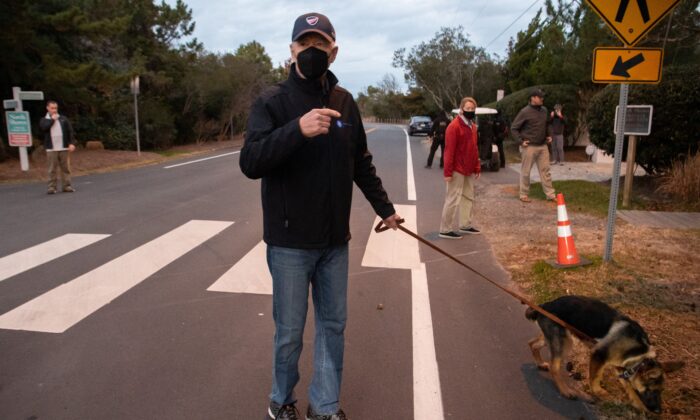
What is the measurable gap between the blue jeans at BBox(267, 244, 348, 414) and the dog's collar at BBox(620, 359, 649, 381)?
1.65 m

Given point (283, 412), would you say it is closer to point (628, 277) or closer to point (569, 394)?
point (569, 394)

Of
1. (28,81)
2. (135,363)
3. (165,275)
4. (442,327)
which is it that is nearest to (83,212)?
(165,275)

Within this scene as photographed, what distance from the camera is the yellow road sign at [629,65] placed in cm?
571

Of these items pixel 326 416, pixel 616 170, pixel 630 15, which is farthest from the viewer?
pixel 616 170

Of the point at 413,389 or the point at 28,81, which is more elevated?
the point at 28,81

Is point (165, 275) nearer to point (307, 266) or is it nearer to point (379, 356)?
point (379, 356)

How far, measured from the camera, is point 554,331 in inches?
142

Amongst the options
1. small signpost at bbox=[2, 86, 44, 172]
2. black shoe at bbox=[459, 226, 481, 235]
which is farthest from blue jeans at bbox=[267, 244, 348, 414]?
small signpost at bbox=[2, 86, 44, 172]

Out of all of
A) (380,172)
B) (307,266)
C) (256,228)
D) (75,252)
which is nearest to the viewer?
(307,266)

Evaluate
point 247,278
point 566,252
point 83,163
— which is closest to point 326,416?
point 247,278

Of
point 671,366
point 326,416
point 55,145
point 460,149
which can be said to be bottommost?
point 326,416

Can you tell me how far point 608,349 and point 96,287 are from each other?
4.61 meters

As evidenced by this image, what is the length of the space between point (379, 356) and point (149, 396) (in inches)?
62.4

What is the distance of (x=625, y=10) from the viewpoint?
5.66 meters
